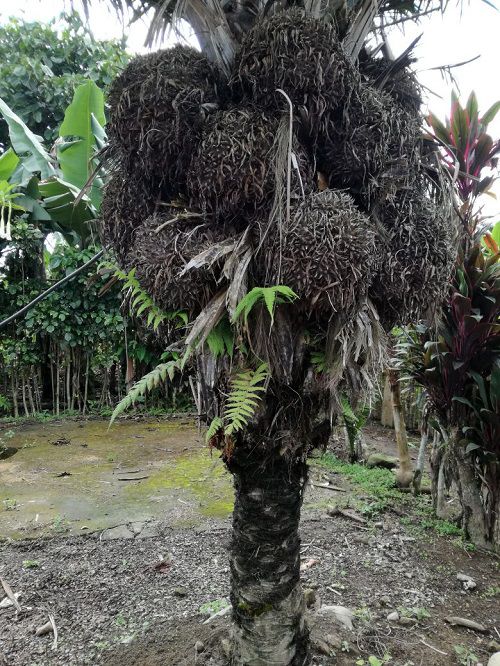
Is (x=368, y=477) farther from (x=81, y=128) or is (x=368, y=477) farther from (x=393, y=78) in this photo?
(x=81, y=128)

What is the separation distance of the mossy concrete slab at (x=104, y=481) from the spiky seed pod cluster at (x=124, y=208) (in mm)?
2294

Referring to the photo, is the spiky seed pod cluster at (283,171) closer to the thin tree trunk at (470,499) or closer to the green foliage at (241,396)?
the green foliage at (241,396)

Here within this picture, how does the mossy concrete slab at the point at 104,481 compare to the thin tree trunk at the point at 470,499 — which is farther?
the mossy concrete slab at the point at 104,481

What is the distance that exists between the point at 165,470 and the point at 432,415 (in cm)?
283

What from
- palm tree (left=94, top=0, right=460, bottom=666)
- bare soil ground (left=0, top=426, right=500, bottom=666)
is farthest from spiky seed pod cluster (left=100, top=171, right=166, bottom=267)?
bare soil ground (left=0, top=426, right=500, bottom=666)

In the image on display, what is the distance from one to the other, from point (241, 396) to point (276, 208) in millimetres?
531

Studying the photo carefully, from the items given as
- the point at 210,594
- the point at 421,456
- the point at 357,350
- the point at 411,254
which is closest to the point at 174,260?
the point at 357,350

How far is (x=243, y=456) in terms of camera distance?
1.56 metres

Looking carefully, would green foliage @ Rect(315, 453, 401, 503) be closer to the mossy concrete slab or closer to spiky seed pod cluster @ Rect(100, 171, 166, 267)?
the mossy concrete slab

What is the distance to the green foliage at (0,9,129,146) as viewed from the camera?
23.3 feet

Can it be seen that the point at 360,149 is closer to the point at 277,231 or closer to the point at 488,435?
the point at 277,231

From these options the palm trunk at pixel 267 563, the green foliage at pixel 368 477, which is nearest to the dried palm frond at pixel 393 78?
the palm trunk at pixel 267 563

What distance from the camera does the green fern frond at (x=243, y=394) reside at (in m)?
1.25

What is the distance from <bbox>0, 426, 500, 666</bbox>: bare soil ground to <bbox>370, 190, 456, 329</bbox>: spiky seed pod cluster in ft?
5.28
